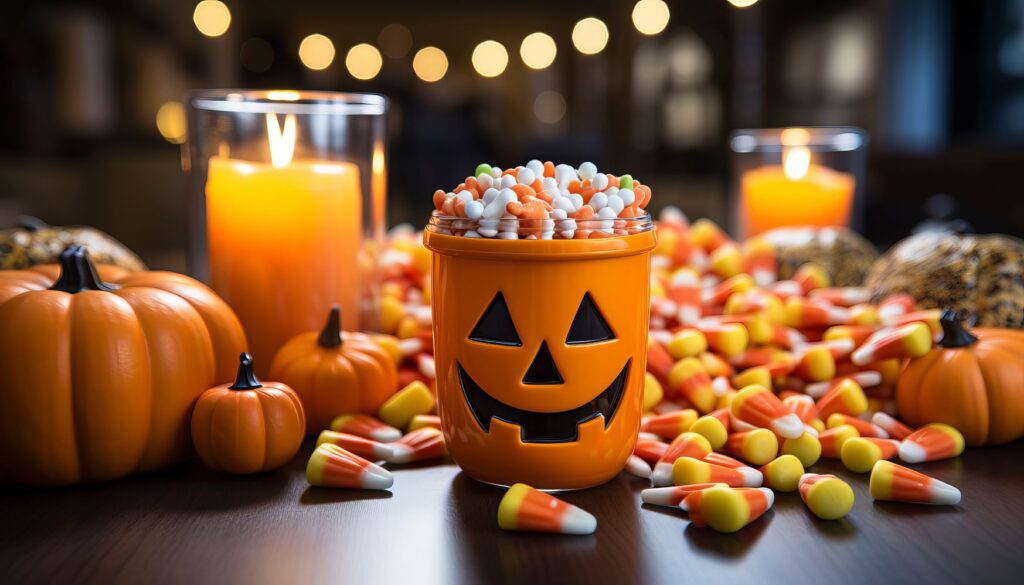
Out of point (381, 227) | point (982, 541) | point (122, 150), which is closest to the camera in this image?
point (982, 541)

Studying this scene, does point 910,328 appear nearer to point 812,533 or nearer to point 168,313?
point 812,533

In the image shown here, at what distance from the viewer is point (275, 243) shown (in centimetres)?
133

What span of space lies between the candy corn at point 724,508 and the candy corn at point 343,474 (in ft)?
1.12

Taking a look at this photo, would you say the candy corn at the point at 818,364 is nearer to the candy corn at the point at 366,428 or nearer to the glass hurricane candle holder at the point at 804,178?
the candy corn at the point at 366,428

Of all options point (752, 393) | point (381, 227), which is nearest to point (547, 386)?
point (752, 393)

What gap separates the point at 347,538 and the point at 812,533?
0.47m

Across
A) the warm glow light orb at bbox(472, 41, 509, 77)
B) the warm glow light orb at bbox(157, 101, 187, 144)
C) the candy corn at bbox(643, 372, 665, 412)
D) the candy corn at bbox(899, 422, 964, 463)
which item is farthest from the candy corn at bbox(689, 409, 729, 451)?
the warm glow light orb at bbox(472, 41, 509, 77)

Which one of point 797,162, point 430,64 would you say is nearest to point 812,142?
point 797,162

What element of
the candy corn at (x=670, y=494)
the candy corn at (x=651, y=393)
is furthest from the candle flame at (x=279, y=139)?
the candy corn at (x=670, y=494)

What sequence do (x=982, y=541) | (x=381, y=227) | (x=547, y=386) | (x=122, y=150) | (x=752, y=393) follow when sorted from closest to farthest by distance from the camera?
(x=982, y=541) < (x=547, y=386) < (x=752, y=393) < (x=381, y=227) < (x=122, y=150)

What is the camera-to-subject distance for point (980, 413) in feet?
3.73

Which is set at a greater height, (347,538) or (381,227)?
(381,227)

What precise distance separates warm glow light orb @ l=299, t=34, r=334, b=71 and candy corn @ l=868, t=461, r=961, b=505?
6.96 metres

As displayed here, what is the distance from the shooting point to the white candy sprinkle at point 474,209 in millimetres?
958
